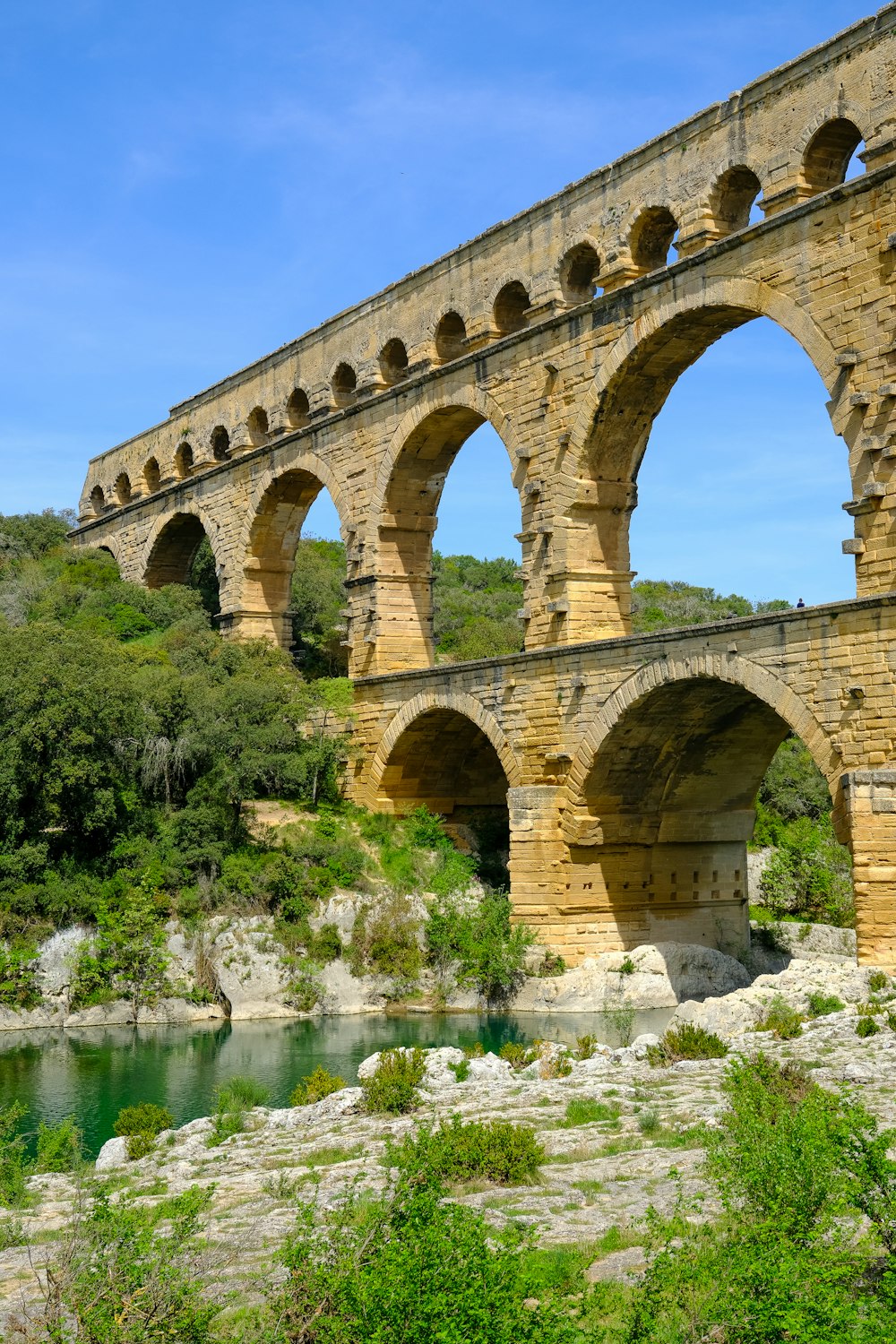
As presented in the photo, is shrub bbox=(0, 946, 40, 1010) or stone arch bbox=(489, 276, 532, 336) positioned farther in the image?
stone arch bbox=(489, 276, 532, 336)

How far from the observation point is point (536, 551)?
22.6 m

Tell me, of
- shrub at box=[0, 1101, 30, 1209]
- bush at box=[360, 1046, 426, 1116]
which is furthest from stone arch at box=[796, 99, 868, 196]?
shrub at box=[0, 1101, 30, 1209]

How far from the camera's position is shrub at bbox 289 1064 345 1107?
1336cm

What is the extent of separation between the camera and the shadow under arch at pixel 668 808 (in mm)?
20656

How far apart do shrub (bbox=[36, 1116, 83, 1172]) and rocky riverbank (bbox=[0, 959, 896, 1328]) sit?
0.25 metres

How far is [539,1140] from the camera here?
34.7 ft

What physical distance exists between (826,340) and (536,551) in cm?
589

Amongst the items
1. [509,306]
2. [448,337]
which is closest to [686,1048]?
[509,306]

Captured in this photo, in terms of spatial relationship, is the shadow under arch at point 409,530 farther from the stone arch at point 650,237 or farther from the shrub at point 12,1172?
the shrub at point 12,1172

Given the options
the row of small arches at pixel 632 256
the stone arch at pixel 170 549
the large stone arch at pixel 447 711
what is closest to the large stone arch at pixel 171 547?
the stone arch at pixel 170 549

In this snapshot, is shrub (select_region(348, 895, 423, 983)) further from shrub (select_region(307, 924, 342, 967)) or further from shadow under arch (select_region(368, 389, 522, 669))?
shadow under arch (select_region(368, 389, 522, 669))

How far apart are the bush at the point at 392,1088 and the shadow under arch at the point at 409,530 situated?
46.1 ft

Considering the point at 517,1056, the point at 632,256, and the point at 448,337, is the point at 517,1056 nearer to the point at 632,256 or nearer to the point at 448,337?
the point at 632,256

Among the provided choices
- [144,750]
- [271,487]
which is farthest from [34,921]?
[271,487]
